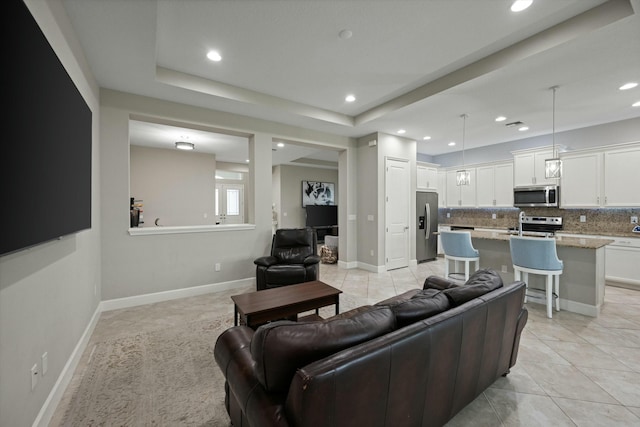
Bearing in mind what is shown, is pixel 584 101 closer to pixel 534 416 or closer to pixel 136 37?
pixel 534 416

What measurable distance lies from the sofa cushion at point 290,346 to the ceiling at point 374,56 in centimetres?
243

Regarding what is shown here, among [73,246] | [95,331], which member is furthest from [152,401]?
[95,331]

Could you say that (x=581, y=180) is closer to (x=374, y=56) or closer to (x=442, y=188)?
(x=442, y=188)

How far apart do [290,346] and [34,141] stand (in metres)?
1.55

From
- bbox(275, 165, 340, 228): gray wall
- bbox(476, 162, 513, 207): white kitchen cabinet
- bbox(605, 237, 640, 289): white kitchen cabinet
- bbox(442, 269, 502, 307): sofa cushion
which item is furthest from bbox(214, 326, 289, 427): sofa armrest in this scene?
bbox(275, 165, 340, 228): gray wall

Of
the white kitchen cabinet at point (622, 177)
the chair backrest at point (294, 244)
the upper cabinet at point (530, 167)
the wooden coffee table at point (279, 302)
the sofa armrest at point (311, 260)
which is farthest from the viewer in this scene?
the upper cabinet at point (530, 167)

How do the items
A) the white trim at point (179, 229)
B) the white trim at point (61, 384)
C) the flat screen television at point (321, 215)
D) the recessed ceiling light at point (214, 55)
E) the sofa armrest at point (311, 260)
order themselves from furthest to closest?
1. the flat screen television at point (321, 215)
2. the sofa armrest at point (311, 260)
3. the white trim at point (179, 229)
4. the recessed ceiling light at point (214, 55)
5. the white trim at point (61, 384)

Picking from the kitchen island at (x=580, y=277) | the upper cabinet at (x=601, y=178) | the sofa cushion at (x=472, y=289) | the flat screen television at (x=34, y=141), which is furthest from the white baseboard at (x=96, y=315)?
the upper cabinet at (x=601, y=178)

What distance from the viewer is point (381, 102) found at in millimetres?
4293

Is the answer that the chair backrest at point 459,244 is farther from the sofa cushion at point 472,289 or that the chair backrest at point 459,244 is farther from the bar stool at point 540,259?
the sofa cushion at point 472,289

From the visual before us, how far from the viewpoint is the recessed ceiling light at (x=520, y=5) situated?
2131 mm

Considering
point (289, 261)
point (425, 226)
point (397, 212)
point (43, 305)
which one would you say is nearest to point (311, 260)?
point (289, 261)

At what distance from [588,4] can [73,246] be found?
471cm

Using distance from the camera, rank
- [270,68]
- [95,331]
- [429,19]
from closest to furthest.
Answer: [429,19] → [95,331] → [270,68]
